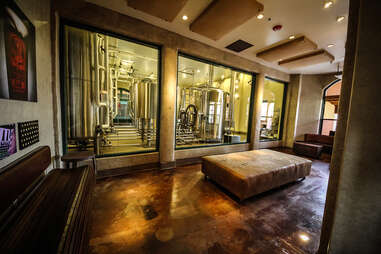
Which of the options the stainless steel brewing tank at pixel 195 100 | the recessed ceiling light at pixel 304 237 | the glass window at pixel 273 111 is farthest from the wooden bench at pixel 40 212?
the glass window at pixel 273 111

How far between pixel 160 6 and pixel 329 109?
8.52 meters

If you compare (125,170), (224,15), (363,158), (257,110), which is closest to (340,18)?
(224,15)

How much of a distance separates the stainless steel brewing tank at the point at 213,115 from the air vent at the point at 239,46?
6.42 ft

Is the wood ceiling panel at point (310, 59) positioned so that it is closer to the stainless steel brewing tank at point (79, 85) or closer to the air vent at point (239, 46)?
the air vent at point (239, 46)

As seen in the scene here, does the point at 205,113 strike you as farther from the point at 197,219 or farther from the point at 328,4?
the point at 197,219

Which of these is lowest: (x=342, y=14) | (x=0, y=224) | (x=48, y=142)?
(x=0, y=224)

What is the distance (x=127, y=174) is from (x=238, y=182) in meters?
2.48

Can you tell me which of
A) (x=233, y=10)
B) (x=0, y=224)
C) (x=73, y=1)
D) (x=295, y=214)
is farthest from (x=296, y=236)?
(x=73, y=1)

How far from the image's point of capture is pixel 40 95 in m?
1.89

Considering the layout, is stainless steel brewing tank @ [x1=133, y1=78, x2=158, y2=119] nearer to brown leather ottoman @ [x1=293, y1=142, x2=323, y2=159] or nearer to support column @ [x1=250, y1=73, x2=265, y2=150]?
support column @ [x1=250, y1=73, x2=265, y2=150]

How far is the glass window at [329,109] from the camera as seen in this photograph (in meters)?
6.32

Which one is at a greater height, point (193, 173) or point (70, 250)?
point (70, 250)

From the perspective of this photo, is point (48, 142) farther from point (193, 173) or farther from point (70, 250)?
point (193, 173)

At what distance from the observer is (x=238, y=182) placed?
7.35 ft
